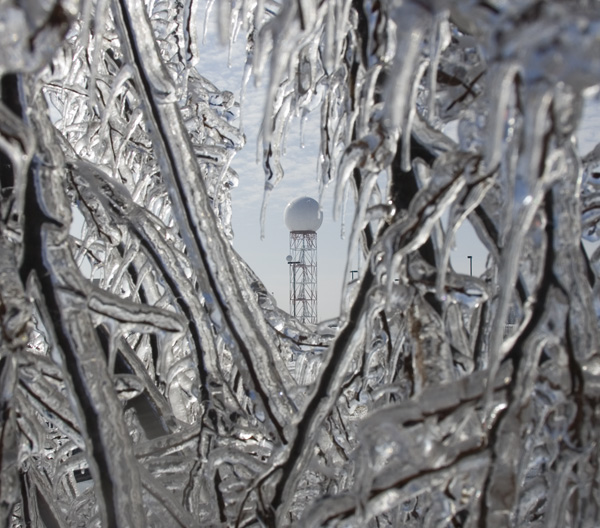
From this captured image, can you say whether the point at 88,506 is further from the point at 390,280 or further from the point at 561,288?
the point at 561,288

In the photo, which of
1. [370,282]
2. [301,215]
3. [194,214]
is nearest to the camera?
[370,282]

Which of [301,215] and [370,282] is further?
[301,215]

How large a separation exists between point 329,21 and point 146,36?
0.67 meters

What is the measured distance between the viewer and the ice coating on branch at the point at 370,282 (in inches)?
29.2

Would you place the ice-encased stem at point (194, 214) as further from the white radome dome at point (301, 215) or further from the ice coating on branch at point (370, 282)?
the white radome dome at point (301, 215)

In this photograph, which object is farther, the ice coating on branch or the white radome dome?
the white radome dome

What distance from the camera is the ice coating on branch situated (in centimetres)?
74

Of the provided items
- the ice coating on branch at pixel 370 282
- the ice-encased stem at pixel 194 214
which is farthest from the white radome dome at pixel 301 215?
the ice-encased stem at pixel 194 214

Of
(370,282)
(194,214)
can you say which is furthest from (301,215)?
(370,282)

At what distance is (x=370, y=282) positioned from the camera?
1.26 metres

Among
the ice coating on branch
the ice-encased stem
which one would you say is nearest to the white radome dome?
the ice coating on branch

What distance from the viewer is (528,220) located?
0.77m

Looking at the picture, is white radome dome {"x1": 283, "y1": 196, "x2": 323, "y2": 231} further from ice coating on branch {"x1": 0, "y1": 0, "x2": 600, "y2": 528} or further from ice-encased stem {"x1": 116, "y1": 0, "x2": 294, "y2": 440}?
ice-encased stem {"x1": 116, "y1": 0, "x2": 294, "y2": 440}

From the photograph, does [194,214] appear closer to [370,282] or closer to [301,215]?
[370,282]
